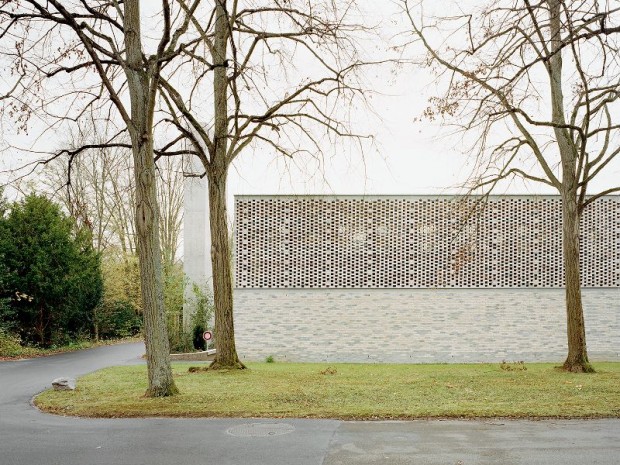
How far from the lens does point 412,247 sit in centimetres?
2141

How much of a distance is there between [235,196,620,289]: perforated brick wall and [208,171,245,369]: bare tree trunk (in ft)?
19.9

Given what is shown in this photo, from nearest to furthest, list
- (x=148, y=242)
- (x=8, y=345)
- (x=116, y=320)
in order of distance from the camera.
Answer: (x=148, y=242) < (x=8, y=345) < (x=116, y=320)

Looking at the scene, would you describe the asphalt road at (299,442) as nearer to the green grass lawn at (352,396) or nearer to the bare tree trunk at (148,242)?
the green grass lawn at (352,396)

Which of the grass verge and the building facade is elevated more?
the building facade

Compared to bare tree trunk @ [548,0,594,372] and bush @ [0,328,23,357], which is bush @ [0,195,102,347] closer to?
bush @ [0,328,23,357]

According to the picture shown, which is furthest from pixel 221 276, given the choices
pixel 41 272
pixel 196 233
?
pixel 41 272

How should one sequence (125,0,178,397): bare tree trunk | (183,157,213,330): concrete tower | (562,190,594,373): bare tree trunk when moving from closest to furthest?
(125,0,178,397): bare tree trunk → (562,190,594,373): bare tree trunk → (183,157,213,330): concrete tower

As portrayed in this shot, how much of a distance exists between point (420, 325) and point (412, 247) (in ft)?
8.82

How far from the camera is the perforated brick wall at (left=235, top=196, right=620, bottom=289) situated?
21.2 metres

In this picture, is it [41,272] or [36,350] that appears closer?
[36,350]

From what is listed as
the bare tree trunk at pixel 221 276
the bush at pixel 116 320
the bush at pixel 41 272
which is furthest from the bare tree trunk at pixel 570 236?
the bush at pixel 116 320

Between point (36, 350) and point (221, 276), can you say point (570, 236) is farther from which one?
point (36, 350)

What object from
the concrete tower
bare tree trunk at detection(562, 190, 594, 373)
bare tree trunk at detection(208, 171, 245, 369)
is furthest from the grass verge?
bare tree trunk at detection(562, 190, 594, 373)

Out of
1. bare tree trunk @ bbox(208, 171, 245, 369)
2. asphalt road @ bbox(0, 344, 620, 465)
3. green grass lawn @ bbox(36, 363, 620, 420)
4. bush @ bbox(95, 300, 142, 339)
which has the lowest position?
bush @ bbox(95, 300, 142, 339)
